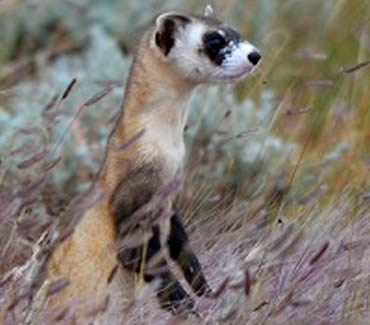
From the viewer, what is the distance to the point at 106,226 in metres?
5.00

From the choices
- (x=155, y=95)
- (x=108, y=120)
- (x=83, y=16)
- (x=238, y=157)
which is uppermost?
(x=155, y=95)

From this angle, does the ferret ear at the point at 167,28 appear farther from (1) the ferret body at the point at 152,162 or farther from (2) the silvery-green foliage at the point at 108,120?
(2) the silvery-green foliage at the point at 108,120

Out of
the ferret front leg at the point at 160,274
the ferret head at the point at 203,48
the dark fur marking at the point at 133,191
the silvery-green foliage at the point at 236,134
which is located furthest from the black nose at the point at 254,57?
the silvery-green foliage at the point at 236,134

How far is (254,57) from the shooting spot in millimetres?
4953

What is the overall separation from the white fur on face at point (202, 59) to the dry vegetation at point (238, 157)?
23 centimetres

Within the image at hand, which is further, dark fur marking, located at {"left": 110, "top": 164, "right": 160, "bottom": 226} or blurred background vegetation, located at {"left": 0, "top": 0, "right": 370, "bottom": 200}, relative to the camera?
blurred background vegetation, located at {"left": 0, "top": 0, "right": 370, "bottom": 200}

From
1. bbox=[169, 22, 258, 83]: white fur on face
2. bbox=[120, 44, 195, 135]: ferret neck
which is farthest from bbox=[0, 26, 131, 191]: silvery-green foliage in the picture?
bbox=[169, 22, 258, 83]: white fur on face

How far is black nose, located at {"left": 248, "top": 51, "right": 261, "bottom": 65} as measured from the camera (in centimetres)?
495

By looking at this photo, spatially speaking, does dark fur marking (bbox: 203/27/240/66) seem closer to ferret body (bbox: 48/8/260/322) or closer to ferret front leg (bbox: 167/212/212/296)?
ferret body (bbox: 48/8/260/322)

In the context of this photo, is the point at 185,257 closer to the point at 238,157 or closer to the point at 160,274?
the point at 160,274

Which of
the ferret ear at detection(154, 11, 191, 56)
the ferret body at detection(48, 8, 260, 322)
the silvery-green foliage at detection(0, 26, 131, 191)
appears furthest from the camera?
the silvery-green foliage at detection(0, 26, 131, 191)

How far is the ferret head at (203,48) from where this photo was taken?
16.4 ft

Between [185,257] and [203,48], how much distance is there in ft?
2.04

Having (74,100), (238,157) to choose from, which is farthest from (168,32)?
(74,100)
